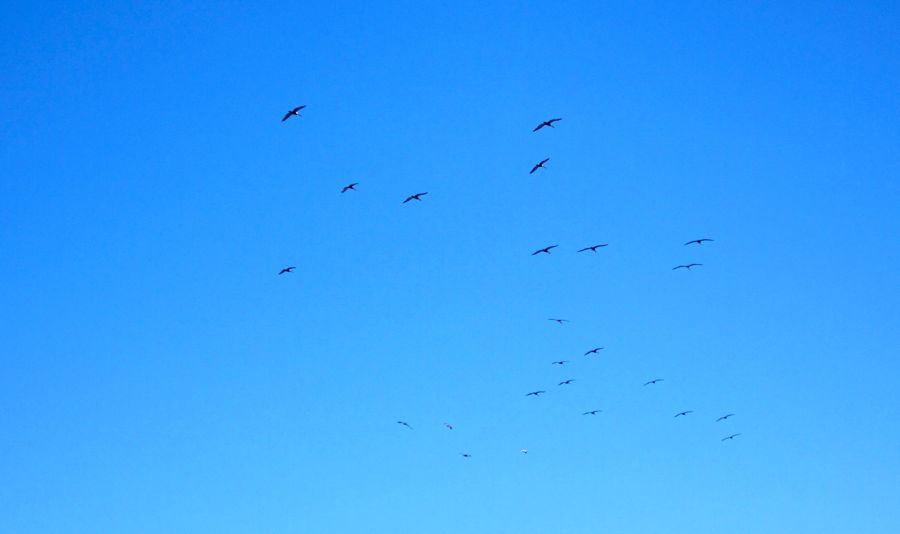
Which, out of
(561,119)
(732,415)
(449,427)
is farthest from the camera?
(732,415)

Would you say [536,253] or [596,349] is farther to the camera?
[596,349]

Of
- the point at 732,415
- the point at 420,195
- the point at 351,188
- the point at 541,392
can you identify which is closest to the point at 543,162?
the point at 420,195

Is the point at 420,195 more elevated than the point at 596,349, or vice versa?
the point at 420,195

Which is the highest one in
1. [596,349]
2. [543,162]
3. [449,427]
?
[543,162]

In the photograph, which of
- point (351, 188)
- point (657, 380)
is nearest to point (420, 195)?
point (351, 188)

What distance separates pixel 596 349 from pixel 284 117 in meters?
43.5

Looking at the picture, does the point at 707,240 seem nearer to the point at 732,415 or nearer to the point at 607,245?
the point at 607,245

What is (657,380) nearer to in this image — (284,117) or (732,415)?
(732,415)

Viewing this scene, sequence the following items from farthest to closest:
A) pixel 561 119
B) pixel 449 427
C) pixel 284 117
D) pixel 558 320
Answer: pixel 558 320, pixel 449 427, pixel 284 117, pixel 561 119

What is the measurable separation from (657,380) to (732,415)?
1522 centimetres

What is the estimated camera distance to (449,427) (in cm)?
9200

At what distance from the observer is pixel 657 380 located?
114188 mm

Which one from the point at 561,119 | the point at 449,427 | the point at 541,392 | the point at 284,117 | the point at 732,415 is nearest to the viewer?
the point at 561,119

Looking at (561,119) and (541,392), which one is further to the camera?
(541,392)
